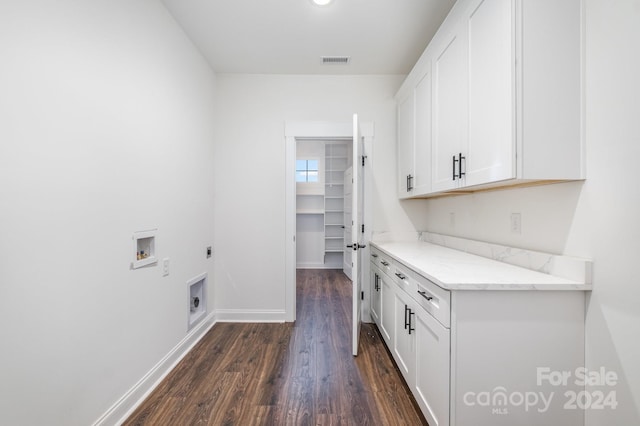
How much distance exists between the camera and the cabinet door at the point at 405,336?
1660mm

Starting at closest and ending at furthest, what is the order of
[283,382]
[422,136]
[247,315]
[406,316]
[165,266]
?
[406,316], [283,382], [165,266], [422,136], [247,315]

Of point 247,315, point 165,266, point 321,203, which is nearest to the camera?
point 165,266

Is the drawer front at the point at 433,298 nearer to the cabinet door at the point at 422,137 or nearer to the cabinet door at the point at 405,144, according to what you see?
the cabinet door at the point at 422,137

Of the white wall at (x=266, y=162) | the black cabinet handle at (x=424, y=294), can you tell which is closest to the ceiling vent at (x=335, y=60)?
the white wall at (x=266, y=162)

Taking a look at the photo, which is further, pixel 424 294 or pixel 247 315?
pixel 247 315

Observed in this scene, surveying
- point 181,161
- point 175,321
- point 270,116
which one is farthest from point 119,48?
point 175,321

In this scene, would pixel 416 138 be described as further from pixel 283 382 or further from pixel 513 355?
pixel 283 382

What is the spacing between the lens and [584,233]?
1.24 metres

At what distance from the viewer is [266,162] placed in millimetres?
2967

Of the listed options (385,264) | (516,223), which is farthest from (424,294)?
(385,264)

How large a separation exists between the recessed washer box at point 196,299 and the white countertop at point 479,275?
73.3 inches

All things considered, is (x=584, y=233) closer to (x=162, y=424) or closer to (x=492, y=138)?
(x=492, y=138)

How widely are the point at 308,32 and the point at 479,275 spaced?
225 cm

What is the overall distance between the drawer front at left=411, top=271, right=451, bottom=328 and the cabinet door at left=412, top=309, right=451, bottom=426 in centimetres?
4
